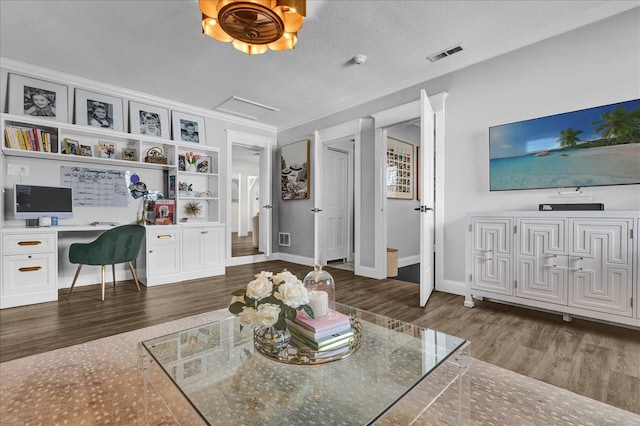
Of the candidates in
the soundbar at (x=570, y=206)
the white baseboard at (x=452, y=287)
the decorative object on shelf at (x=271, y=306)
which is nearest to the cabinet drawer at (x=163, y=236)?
the decorative object on shelf at (x=271, y=306)

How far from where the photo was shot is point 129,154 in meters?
3.97

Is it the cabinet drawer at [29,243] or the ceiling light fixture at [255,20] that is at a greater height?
the ceiling light fixture at [255,20]

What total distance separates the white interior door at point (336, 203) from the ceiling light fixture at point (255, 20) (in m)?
3.32

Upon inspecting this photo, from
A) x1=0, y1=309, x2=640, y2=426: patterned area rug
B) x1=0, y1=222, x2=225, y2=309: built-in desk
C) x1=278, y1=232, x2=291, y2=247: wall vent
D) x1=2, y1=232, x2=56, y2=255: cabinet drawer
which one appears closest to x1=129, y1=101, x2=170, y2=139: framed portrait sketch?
x1=0, y1=222, x2=225, y2=309: built-in desk

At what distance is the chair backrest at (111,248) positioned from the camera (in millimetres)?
3090

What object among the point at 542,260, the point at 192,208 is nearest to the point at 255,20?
the point at 542,260

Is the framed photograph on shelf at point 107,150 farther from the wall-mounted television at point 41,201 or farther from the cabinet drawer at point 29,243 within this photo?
the cabinet drawer at point 29,243

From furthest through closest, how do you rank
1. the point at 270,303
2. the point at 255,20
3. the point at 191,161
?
the point at 191,161 → the point at 255,20 → the point at 270,303

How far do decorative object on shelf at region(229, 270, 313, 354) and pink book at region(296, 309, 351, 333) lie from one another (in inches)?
2.2

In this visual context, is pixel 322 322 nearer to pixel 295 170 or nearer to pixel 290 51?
pixel 290 51

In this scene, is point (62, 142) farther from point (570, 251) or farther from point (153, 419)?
point (570, 251)

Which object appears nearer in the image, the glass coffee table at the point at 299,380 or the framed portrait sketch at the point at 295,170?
the glass coffee table at the point at 299,380

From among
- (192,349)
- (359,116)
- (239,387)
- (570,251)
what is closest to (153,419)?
(192,349)

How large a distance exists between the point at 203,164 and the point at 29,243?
2.27 meters
